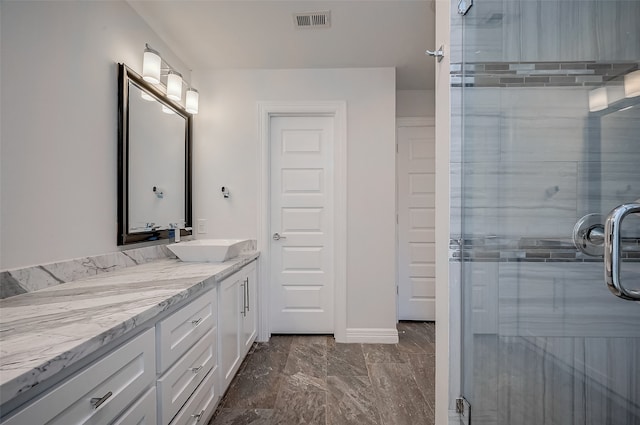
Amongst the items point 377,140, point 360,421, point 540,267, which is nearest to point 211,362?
point 360,421

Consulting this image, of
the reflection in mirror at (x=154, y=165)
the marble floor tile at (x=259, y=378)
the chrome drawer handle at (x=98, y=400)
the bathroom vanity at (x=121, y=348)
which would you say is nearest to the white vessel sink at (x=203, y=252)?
the bathroom vanity at (x=121, y=348)

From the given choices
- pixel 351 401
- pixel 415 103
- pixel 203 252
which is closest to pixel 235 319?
pixel 203 252

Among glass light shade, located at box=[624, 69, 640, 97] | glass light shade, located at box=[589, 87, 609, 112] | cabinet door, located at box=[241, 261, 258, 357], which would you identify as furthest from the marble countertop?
glass light shade, located at box=[624, 69, 640, 97]

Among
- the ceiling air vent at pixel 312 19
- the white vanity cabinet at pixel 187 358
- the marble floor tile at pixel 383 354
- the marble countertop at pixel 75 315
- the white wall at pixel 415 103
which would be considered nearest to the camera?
the marble countertop at pixel 75 315

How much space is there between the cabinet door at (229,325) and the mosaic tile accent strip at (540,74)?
1605 millimetres

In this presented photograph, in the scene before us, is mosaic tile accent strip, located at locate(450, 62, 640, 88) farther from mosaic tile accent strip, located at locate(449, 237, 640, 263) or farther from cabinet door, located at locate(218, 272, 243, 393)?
cabinet door, located at locate(218, 272, 243, 393)

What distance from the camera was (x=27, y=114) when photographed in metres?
1.23

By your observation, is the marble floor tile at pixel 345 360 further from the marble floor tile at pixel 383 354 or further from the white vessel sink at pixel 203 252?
the white vessel sink at pixel 203 252

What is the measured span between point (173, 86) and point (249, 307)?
5.77 ft

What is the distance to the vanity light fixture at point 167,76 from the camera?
1898mm

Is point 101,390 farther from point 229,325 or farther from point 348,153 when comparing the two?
point 348,153

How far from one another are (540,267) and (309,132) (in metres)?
2.19

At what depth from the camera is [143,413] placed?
3.25ft

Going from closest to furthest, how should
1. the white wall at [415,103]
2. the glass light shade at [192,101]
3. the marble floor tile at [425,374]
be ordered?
the marble floor tile at [425,374] → the glass light shade at [192,101] → the white wall at [415,103]
